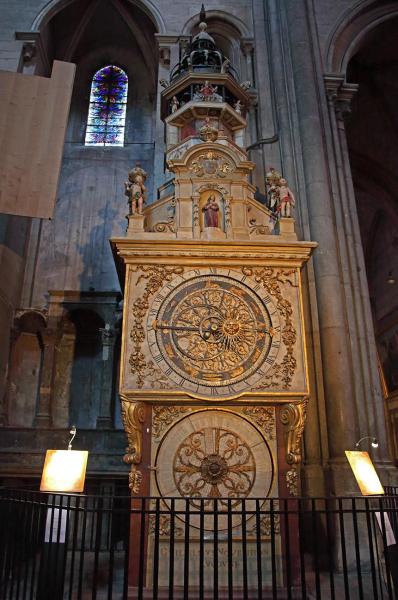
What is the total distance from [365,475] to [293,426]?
2.86 feet

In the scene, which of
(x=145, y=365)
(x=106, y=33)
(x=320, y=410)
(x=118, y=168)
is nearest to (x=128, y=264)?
(x=145, y=365)

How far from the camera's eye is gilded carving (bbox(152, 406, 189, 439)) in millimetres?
5504

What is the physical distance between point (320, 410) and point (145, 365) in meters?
3.06

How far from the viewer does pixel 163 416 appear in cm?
556

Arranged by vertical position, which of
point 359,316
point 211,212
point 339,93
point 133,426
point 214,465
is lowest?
point 214,465

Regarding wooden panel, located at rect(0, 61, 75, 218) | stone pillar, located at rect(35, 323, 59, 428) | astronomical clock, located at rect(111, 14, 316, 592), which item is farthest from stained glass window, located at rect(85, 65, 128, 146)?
astronomical clock, located at rect(111, 14, 316, 592)

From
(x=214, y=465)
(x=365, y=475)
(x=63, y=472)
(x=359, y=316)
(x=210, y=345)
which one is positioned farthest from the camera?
(x=359, y=316)

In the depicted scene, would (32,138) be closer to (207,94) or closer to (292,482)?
(207,94)

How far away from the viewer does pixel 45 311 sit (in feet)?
33.3

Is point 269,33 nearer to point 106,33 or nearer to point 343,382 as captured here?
point 106,33

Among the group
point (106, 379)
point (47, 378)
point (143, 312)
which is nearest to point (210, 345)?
point (143, 312)

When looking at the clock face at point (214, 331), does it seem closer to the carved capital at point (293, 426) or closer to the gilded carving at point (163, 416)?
the gilded carving at point (163, 416)

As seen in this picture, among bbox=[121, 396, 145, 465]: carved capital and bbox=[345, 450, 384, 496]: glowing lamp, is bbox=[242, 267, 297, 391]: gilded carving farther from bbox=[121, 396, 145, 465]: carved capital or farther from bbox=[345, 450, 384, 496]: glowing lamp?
bbox=[121, 396, 145, 465]: carved capital

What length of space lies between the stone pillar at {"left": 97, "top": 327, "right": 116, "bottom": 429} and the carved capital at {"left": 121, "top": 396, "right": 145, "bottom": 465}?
4183 millimetres
